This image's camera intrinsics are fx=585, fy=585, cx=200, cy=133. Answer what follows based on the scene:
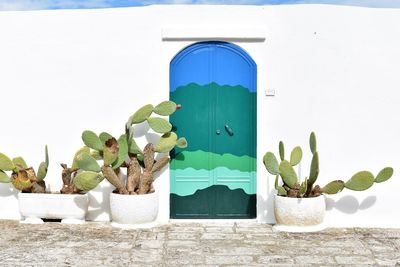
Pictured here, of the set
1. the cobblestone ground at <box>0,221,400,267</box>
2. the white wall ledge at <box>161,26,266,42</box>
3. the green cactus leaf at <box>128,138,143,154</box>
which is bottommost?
the cobblestone ground at <box>0,221,400,267</box>

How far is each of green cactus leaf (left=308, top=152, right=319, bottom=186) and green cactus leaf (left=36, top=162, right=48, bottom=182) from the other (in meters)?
3.06

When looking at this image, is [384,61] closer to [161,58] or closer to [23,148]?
[161,58]

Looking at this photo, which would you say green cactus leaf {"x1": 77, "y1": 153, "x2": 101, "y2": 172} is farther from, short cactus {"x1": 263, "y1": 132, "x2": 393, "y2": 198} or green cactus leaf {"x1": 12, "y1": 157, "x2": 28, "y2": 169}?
short cactus {"x1": 263, "y1": 132, "x2": 393, "y2": 198}

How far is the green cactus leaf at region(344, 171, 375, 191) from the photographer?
663cm

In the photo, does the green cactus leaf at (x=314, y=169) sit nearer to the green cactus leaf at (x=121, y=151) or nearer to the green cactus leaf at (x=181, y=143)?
the green cactus leaf at (x=181, y=143)

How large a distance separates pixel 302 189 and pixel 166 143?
1647 millimetres

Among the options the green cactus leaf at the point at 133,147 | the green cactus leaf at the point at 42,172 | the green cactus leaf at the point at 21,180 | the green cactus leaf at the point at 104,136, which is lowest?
the green cactus leaf at the point at 21,180

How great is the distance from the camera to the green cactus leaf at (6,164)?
695cm

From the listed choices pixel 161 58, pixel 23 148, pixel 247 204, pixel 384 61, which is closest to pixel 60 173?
pixel 23 148

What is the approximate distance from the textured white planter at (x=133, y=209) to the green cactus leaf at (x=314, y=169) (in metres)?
1.80

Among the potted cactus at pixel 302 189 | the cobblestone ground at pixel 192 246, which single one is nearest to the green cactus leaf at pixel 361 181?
the potted cactus at pixel 302 189

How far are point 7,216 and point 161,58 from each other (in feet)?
9.02

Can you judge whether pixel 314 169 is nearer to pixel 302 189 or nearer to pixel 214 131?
pixel 302 189

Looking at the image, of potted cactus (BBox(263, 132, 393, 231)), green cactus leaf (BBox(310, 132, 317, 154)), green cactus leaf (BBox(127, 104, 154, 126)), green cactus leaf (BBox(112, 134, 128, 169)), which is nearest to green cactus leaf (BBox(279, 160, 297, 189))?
potted cactus (BBox(263, 132, 393, 231))
